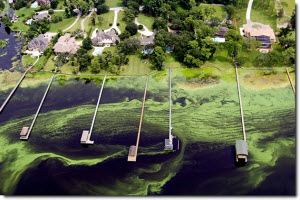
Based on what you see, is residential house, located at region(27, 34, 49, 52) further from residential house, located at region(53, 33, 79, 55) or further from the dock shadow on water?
the dock shadow on water

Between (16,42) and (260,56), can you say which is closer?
(260,56)

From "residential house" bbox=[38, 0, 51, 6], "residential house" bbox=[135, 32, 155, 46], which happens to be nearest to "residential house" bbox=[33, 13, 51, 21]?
"residential house" bbox=[38, 0, 51, 6]

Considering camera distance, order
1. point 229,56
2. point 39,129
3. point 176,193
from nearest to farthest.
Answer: point 176,193
point 39,129
point 229,56

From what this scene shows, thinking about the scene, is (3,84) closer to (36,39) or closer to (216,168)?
(36,39)

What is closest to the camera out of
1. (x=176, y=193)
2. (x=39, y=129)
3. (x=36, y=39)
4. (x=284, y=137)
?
(x=176, y=193)

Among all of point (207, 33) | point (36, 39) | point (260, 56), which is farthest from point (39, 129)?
point (260, 56)
